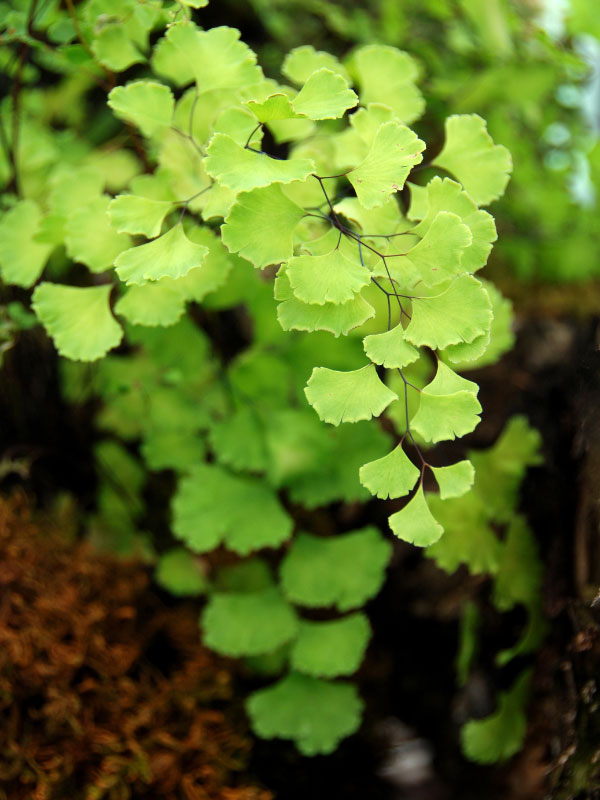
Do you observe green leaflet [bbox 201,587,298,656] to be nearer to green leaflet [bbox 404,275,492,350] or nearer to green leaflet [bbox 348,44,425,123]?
green leaflet [bbox 404,275,492,350]

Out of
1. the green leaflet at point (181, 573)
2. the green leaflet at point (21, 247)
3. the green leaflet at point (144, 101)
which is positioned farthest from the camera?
the green leaflet at point (181, 573)

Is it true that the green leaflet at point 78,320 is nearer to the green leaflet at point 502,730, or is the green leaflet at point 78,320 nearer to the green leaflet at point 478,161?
the green leaflet at point 478,161

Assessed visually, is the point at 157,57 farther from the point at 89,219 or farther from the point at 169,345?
the point at 169,345

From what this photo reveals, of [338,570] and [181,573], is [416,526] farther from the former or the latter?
[181,573]

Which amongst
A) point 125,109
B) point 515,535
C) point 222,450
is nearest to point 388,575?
point 515,535

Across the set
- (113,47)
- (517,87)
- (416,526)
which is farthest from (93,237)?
(517,87)

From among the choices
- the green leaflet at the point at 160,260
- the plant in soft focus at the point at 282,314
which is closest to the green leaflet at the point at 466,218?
the plant in soft focus at the point at 282,314
